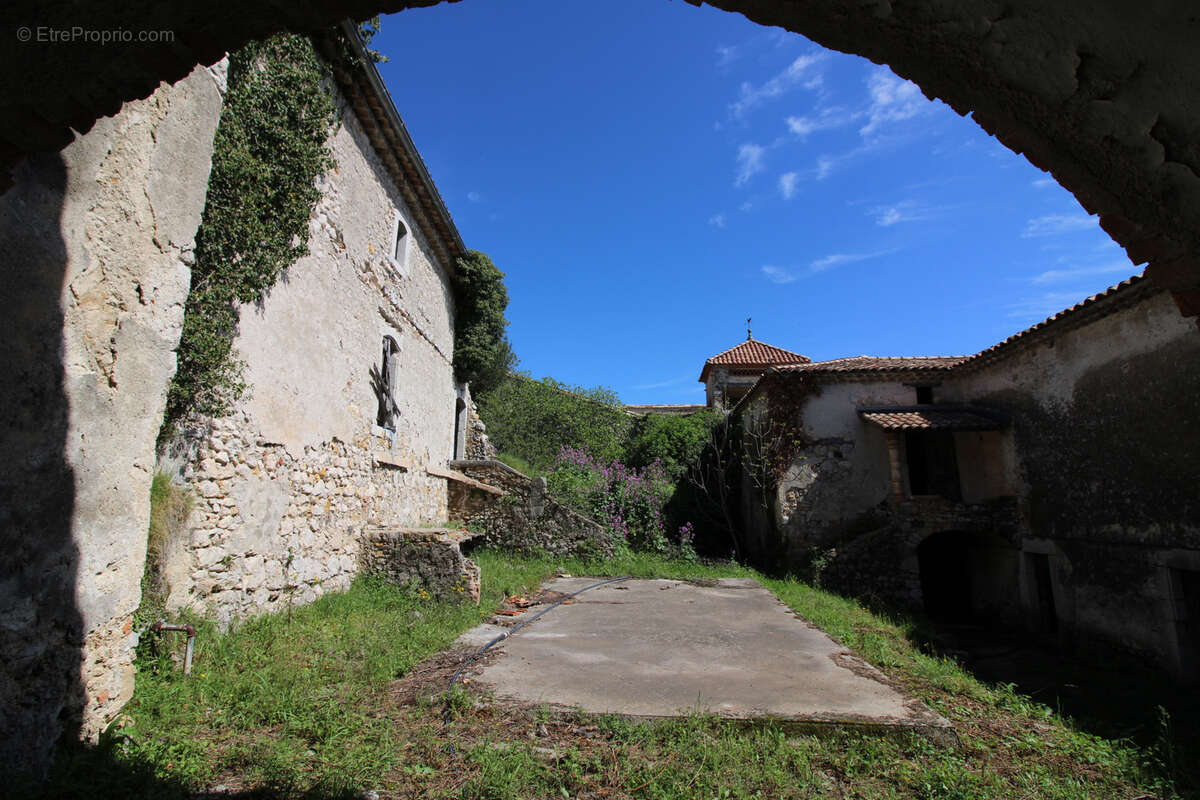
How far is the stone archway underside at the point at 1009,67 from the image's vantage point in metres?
1.82

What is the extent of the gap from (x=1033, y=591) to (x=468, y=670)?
11126 mm

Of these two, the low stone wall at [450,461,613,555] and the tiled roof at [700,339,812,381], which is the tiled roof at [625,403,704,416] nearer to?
the tiled roof at [700,339,812,381]

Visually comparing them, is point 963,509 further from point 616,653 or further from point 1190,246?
point 1190,246

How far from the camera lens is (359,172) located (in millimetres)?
8375

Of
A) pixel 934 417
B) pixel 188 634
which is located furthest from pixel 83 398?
pixel 934 417

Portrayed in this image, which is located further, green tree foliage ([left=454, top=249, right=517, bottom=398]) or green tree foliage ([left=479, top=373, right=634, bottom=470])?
green tree foliage ([left=479, top=373, right=634, bottom=470])

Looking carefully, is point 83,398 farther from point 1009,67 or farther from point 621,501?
point 621,501

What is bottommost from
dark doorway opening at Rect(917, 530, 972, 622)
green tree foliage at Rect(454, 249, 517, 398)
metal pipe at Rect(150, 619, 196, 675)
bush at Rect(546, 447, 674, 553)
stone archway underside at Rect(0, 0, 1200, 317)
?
dark doorway opening at Rect(917, 530, 972, 622)

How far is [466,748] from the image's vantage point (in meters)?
3.71

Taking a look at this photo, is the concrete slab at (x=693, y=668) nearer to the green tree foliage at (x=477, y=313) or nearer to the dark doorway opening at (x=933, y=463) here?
the green tree foliage at (x=477, y=313)

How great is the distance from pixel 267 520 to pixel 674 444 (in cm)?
1363

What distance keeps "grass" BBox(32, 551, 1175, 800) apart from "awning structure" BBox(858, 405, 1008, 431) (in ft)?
25.0

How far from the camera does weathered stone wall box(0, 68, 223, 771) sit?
259 cm

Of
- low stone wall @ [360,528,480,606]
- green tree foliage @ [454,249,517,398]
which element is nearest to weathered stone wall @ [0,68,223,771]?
low stone wall @ [360,528,480,606]
